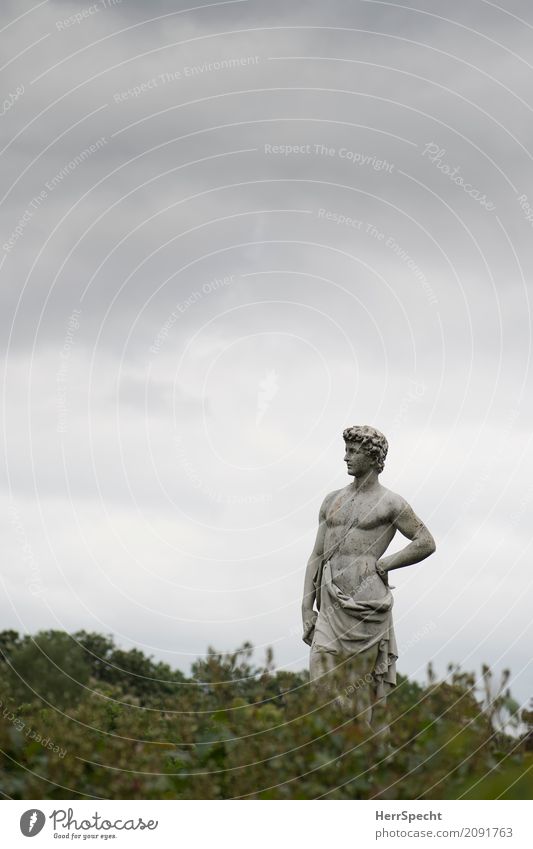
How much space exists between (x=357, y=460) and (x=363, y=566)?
1274mm

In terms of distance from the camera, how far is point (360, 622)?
1352cm

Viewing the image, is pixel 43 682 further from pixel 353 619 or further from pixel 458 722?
pixel 458 722

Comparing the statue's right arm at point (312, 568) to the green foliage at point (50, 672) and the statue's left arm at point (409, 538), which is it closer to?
the statue's left arm at point (409, 538)

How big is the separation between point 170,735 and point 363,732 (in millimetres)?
3359

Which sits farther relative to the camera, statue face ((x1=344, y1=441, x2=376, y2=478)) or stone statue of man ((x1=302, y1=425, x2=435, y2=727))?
statue face ((x1=344, y1=441, x2=376, y2=478))

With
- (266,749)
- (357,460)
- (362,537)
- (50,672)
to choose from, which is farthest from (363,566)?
(50,672)

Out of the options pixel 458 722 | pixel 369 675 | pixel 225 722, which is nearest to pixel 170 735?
pixel 225 722

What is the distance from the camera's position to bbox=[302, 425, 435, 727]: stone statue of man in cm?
1351
